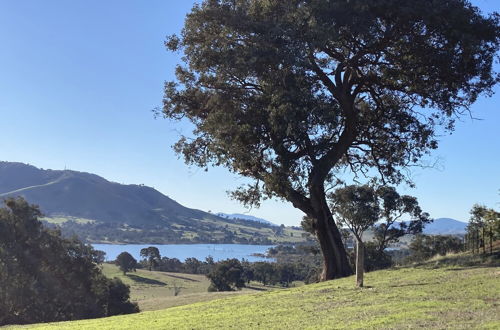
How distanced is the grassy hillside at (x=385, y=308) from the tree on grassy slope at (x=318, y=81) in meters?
6.29

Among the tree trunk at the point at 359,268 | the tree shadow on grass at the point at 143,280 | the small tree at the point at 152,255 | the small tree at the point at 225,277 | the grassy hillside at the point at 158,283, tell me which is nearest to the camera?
the tree trunk at the point at 359,268

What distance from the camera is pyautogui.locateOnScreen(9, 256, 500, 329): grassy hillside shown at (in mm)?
8203

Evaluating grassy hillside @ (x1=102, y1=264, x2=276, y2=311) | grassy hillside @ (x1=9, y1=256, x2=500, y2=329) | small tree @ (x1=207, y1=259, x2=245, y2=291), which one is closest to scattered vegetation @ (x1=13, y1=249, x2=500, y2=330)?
grassy hillside @ (x1=9, y1=256, x2=500, y2=329)

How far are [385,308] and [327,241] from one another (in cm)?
1132

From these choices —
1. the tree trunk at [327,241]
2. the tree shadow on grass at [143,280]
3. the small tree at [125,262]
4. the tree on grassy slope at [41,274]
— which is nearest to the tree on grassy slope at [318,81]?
the tree trunk at [327,241]

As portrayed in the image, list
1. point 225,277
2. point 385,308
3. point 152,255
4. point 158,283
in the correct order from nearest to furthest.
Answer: point 385,308
point 225,277
point 158,283
point 152,255

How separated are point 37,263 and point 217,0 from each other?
1499 inches

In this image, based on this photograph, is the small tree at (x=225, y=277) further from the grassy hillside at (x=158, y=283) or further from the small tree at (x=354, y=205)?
the small tree at (x=354, y=205)

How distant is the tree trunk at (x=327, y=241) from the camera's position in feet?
68.0

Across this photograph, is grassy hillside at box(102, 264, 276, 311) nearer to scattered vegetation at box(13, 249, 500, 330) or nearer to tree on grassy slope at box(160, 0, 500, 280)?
tree on grassy slope at box(160, 0, 500, 280)

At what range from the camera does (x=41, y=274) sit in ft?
150

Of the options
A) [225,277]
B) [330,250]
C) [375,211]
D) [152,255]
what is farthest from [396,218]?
[152,255]

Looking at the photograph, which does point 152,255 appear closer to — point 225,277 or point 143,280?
point 143,280

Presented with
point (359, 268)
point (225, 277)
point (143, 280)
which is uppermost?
point (359, 268)
